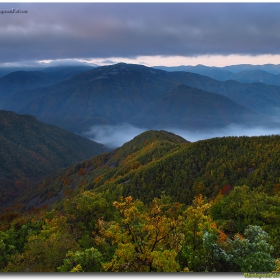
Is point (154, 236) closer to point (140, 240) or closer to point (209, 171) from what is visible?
point (140, 240)

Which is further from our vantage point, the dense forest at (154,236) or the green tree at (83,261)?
the green tree at (83,261)

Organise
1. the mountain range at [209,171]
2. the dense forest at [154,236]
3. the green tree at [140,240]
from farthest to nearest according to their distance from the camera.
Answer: the mountain range at [209,171] < the dense forest at [154,236] < the green tree at [140,240]

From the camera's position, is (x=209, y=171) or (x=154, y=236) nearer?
(x=154, y=236)

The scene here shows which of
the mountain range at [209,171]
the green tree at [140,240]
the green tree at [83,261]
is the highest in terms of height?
the green tree at [140,240]

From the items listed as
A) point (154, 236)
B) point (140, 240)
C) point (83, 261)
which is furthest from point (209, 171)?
point (83, 261)

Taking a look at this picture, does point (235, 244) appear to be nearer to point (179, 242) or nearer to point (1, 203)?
point (179, 242)

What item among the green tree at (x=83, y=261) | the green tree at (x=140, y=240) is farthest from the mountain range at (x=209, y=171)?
the green tree at (x=83, y=261)

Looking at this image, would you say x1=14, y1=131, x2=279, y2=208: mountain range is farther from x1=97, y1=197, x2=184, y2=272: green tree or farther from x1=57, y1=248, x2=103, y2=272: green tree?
x1=57, y1=248, x2=103, y2=272: green tree

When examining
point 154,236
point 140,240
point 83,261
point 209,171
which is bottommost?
point 209,171

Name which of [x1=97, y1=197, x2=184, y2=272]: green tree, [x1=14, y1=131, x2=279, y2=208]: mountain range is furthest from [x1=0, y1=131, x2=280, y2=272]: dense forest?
[x1=14, y1=131, x2=279, y2=208]: mountain range

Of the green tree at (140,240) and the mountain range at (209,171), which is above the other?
the green tree at (140,240)

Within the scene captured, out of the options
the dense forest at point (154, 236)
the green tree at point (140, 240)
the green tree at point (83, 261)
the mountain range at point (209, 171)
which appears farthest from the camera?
the mountain range at point (209, 171)

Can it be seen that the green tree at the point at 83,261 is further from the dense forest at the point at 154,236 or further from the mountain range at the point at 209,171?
the mountain range at the point at 209,171
